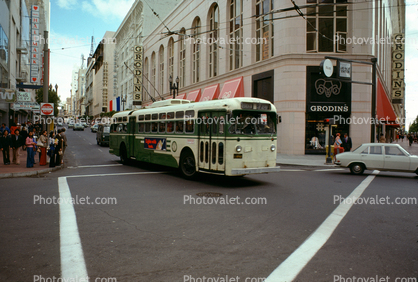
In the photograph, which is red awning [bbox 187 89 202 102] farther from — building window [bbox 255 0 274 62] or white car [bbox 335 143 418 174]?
white car [bbox 335 143 418 174]

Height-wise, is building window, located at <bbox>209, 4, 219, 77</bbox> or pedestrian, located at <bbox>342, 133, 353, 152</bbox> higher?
building window, located at <bbox>209, 4, 219, 77</bbox>

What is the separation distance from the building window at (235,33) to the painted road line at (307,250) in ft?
80.1

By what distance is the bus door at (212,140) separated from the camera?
10453 mm

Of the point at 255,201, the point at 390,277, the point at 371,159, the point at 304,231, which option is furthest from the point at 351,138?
the point at 390,277

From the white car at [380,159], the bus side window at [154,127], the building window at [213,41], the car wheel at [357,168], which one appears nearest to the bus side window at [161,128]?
the bus side window at [154,127]

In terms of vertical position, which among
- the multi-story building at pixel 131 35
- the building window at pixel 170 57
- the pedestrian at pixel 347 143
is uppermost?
the multi-story building at pixel 131 35

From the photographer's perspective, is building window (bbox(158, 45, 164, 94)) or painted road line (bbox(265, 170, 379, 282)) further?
building window (bbox(158, 45, 164, 94))

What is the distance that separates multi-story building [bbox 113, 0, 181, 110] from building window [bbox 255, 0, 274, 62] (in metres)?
25.1

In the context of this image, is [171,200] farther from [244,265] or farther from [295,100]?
[295,100]

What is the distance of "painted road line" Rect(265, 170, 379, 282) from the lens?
12.9ft

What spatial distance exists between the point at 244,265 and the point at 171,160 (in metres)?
9.07

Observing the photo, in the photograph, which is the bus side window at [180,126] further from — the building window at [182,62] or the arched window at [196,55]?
the building window at [182,62]

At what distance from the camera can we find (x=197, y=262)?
4289 mm

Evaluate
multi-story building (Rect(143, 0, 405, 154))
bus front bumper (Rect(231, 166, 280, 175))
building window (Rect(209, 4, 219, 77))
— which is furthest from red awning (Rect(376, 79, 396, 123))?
bus front bumper (Rect(231, 166, 280, 175))
